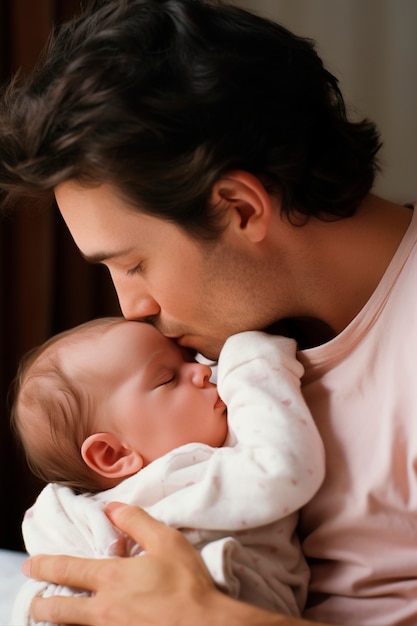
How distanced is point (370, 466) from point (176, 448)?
1.03 feet

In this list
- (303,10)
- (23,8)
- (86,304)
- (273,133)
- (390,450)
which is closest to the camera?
(390,450)

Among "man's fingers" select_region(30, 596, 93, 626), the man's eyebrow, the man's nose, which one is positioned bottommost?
"man's fingers" select_region(30, 596, 93, 626)

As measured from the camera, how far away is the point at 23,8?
2312mm

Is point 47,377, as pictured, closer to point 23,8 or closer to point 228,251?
point 228,251

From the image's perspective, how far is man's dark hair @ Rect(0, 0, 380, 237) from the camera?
4.28 feet

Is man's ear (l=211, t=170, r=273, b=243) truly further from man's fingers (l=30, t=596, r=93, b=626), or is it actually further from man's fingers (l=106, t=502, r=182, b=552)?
man's fingers (l=30, t=596, r=93, b=626)

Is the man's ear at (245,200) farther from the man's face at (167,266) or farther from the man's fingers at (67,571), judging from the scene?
the man's fingers at (67,571)

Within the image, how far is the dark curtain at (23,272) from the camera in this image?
7.60ft

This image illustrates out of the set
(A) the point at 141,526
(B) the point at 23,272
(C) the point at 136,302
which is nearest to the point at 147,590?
(A) the point at 141,526

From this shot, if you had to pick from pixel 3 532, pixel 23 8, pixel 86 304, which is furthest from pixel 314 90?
pixel 3 532

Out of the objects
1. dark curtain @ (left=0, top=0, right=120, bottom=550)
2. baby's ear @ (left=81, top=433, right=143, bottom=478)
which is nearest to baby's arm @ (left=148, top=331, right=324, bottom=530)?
baby's ear @ (left=81, top=433, right=143, bottom=478)

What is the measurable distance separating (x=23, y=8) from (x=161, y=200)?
3.98 ft

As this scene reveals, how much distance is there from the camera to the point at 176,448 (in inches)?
55.2

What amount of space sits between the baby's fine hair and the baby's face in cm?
3
